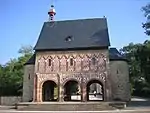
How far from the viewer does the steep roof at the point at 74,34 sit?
112ft

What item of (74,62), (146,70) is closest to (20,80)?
(74,62)

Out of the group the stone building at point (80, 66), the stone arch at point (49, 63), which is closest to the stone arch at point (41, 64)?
the stone building at point (80, 66)

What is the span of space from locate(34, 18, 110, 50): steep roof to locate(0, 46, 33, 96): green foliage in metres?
13.1

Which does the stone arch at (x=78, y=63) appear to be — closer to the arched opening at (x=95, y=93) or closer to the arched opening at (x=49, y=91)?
the arched opening at (x=95, y=93)

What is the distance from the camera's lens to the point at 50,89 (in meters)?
39.0

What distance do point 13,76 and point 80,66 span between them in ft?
62.3

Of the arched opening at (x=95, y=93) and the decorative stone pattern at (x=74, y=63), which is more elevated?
the decorative stone pattern at (x=74, y=63)

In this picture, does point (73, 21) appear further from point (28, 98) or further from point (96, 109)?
point (96, 109)

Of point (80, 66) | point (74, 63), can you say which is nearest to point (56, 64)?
point (74, 63)

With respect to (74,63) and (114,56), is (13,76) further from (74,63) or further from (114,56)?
(114,56)

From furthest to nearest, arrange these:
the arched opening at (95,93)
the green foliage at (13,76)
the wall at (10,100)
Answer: the green foliage at (13,76) → the wall at (10,100) → the arched opening at (95,93)

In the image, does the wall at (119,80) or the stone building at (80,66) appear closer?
the stone building at (80,66)

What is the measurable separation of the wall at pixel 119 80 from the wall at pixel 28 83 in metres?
11.9

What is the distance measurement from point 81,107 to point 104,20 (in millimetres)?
15438
